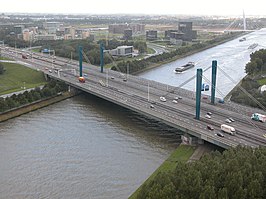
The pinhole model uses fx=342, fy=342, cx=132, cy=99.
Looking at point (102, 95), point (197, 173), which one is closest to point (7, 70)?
point (102, 95)

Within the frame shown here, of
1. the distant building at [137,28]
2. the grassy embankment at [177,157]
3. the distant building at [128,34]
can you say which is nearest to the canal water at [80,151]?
the grassy embankment at [177,157]

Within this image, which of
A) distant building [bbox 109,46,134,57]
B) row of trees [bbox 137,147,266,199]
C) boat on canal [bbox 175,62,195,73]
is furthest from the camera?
distant building [bbox 109,46,134,57]

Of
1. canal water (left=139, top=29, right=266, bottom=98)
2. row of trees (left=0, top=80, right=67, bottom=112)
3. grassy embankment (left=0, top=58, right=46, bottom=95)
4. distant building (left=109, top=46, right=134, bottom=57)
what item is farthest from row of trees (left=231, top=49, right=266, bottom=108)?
distant building (left=109, top=46, right=134, bottom=57)

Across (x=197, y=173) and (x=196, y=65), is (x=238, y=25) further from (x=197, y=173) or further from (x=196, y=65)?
(x=197, y=173)

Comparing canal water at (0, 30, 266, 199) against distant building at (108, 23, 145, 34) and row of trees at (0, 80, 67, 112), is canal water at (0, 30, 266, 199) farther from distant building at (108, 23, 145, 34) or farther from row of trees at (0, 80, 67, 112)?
distant building at (108, 23, 145, 34)

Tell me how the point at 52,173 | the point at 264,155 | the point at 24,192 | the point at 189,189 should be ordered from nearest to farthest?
the point at 189,189, the point at 264,155, the point at 24,192, the point at 52,173

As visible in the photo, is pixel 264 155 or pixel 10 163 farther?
pixel 10 163
